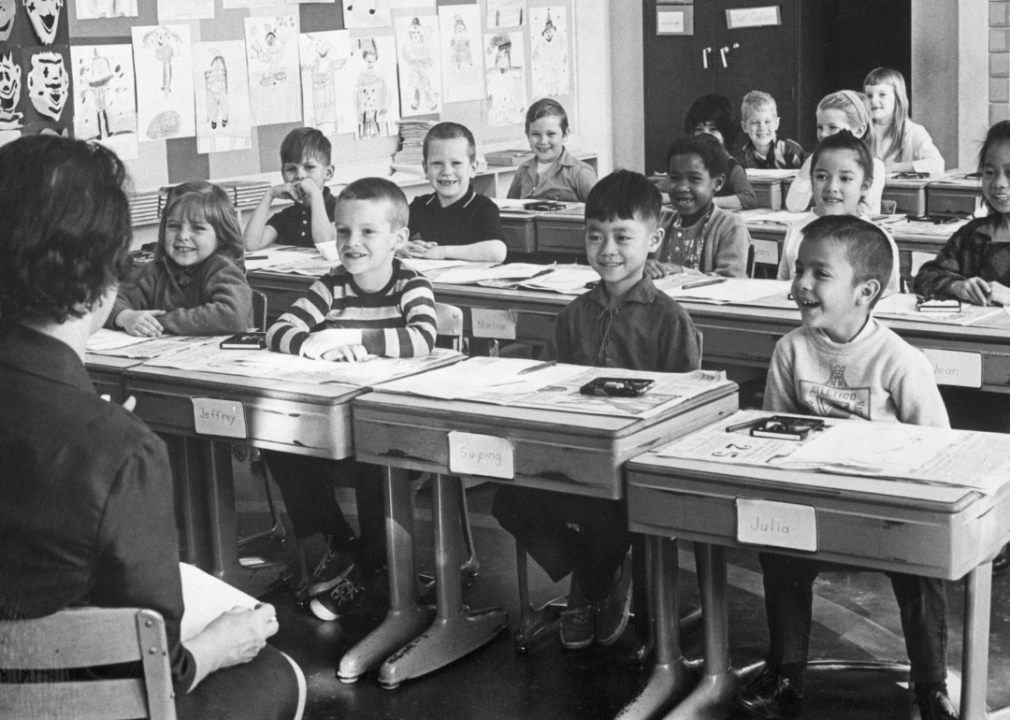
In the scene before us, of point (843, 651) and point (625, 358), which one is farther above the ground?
point (625, 358)

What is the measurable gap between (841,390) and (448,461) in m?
0.77

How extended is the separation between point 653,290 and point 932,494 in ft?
3.73

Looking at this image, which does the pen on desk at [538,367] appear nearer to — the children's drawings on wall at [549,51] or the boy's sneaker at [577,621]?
the boy's sneaker at [577,621]

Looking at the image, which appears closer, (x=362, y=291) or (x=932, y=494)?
(x=932, y=494)

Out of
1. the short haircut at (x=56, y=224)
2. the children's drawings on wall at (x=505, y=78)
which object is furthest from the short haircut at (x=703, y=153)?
the children's drawings on wall at (x=505, y=78)

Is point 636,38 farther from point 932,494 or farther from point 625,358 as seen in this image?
point 932,494

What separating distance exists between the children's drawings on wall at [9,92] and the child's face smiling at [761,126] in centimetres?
363

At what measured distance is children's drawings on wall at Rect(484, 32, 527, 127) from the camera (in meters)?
7.98

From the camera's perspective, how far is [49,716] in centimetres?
161

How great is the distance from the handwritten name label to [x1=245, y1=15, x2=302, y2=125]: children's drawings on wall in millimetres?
3987

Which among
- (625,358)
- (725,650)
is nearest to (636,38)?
(625,358)

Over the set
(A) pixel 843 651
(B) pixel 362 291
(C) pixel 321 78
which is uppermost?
(C) pixel 321 78

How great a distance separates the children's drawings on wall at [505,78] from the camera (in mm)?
7980

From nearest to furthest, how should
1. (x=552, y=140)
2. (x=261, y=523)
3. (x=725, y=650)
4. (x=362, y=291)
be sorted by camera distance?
(x=725, y=650), (x=362, y=291), (x=261, y=523), (x=552, y=140)
